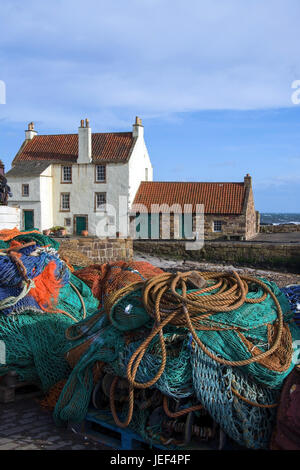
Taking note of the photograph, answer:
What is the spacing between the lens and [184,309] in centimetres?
361

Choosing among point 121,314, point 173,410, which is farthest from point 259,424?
point 121,314

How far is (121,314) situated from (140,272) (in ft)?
8.54

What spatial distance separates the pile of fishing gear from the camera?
11.1 feet

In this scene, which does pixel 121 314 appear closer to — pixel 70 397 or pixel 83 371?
pixel 83 371

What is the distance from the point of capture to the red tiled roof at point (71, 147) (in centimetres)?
3125

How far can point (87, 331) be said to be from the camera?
14.1 feet

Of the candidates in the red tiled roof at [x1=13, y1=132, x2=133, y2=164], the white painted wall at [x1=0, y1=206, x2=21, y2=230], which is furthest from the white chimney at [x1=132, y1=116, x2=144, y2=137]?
the white painted wall at [x1=0, y1=206, x2=21, y2=230]

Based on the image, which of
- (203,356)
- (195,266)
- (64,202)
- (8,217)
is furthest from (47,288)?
(64,202)

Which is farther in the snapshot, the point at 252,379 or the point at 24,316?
the point at 24,316

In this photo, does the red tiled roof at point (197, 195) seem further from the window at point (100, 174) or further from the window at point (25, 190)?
the window at point (25, 190)

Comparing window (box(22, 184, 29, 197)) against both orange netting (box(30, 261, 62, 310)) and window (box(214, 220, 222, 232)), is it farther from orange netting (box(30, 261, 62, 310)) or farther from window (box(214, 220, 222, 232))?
orange netting (box(30, 261, 62, 310))

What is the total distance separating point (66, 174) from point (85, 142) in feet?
8.25

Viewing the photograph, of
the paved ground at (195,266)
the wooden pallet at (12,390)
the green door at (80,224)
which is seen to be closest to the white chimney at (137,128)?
the green door at (80,224)

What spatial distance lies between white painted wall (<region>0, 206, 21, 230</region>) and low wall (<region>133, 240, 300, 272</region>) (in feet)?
51.1
